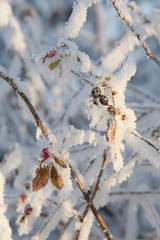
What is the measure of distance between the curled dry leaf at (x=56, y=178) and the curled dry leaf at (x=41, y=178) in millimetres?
12

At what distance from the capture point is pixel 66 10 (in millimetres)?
4660

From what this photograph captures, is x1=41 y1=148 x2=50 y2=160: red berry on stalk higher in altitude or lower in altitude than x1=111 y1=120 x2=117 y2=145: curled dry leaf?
higher

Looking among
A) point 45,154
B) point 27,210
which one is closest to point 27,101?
point 45,154

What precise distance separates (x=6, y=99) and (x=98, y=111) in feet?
5.27

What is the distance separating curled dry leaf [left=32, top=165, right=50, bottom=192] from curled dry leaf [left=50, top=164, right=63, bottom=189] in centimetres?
1

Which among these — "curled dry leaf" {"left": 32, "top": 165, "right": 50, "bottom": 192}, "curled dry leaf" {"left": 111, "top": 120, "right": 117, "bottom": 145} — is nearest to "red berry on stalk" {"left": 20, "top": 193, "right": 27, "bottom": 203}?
"curled dry leaf" {"left": 32, "top": 165, "right": 50, "bottom": 192}

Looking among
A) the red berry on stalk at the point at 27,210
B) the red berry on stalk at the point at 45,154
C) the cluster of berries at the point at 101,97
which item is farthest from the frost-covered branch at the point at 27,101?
the red berry on stalk at the point at 27,210

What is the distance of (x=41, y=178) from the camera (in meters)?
0.72

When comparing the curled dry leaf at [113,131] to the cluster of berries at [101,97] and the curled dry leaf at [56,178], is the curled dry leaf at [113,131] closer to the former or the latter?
the cluster of berries at [101,97]

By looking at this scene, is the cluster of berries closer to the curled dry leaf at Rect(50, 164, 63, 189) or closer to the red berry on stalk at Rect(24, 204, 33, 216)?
the curled dry leaf at Rect(50, 164, 63, 189)

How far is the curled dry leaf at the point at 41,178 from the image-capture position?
0.72 m

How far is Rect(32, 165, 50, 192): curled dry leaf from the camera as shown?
72cm

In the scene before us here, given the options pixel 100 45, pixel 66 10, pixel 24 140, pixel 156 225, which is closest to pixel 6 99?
pixel 24 140

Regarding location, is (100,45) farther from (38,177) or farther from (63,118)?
(38,177)
